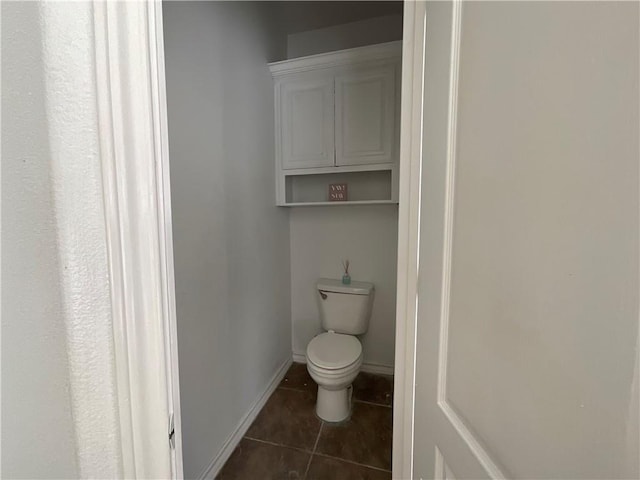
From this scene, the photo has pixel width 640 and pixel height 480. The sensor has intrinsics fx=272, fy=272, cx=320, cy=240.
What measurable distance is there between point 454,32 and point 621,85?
389mm

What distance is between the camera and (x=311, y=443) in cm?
156

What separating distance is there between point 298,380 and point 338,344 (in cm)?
58

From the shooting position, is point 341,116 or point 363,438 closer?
point 363,438

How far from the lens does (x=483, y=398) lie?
1.58ft

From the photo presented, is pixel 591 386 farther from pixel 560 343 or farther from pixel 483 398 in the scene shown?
pixel 483 398

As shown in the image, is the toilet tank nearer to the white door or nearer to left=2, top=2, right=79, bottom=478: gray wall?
the white door

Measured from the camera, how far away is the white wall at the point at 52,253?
1.31 feet

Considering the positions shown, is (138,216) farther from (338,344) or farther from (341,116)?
(341,116)

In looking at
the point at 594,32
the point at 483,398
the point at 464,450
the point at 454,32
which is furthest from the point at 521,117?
the point at 464,450

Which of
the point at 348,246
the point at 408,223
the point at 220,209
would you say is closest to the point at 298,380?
the point at 348,246

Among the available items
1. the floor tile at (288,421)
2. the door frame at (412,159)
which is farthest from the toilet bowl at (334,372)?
the door frame at (412,159)

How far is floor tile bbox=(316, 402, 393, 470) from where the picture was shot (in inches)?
58.1

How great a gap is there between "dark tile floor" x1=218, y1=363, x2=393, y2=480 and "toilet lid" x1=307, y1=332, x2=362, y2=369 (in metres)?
0.42

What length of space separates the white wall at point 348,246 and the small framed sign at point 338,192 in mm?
87
